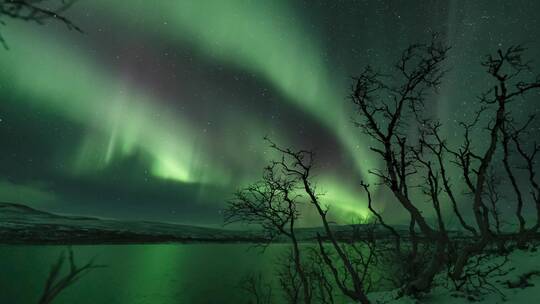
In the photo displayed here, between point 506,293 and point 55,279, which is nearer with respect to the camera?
point 55,279

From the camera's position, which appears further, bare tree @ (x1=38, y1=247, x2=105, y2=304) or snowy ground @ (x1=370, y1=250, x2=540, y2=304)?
snowy ground @ (x1=370, y1=250, x2=540, y2=304)

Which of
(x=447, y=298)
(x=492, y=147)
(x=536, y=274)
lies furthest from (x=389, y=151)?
(x=536, y=274)

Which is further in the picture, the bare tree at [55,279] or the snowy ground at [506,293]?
the snowy ground at [506,293]

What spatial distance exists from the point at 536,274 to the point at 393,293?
551cm

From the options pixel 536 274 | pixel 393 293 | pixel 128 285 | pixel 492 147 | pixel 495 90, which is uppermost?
pixel 495 90

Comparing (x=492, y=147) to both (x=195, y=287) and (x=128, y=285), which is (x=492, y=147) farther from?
(x=128, y=285)

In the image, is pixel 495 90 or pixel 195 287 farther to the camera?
pixel 195 287

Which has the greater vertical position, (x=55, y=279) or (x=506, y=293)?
(x=55, y=279)

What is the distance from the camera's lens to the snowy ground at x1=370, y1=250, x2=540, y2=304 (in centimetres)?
1159

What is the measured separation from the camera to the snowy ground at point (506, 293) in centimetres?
1159

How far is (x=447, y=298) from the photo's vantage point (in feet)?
41.3

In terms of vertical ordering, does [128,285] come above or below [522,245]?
below

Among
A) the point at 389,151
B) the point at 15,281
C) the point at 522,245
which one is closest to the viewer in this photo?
the point at 389,151

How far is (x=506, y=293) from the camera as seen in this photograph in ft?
39.6
